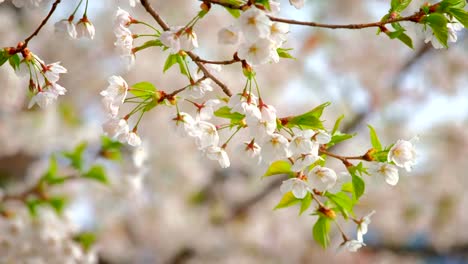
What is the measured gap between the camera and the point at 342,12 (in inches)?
184

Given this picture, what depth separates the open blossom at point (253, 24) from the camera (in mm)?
724

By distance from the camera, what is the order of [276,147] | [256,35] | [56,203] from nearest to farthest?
1. [256,35]
2. [276,147]
3. [56,203]

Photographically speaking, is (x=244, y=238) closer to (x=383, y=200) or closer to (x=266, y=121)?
(x=383, y=200)

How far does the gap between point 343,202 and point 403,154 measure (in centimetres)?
18

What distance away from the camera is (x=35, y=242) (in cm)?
186

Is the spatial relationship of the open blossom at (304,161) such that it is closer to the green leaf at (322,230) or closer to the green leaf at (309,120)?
the green leaf at (309,120)

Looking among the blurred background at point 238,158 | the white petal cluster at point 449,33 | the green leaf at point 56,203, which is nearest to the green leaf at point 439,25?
the white petal cluster at point 449,33

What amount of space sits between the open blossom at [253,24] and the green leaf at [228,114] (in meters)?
0.18

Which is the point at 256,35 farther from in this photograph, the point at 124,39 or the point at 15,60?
the point at 15,60

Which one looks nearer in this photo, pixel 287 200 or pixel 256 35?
pixel 256 35

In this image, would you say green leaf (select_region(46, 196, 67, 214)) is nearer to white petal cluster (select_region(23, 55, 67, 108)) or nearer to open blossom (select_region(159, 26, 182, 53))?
white petal cluster (select_region(23, 55, 67, 108))

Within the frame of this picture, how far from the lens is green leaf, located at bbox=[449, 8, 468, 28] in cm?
85

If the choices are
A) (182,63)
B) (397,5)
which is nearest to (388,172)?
(397,5)

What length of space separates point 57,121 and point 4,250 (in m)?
2.37
